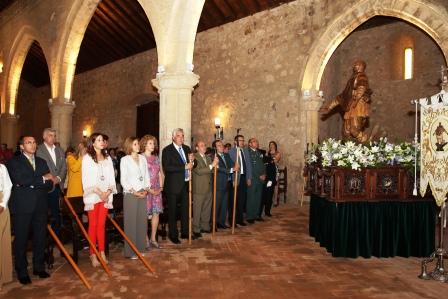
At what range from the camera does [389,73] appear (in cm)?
1234

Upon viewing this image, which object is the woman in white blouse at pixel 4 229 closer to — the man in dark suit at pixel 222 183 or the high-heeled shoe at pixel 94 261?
the high-heeled shoe at pixel 94 261

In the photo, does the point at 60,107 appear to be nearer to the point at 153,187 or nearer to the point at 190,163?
the point at 190,163

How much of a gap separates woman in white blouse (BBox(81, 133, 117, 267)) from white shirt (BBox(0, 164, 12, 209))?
0.77m

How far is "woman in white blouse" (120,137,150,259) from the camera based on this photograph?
474 cm

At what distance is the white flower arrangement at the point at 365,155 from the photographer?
16.7 feet

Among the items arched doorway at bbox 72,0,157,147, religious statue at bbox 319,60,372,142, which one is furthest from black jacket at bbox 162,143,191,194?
arched doorway at bbox 72,0,157,147


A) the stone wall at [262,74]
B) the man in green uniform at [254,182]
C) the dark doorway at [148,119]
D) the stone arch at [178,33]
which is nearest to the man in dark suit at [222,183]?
the man in green uniform at [254,182]

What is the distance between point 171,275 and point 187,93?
3.27 metres

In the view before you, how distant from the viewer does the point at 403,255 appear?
5.10 m

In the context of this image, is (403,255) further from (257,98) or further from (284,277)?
(257,98)

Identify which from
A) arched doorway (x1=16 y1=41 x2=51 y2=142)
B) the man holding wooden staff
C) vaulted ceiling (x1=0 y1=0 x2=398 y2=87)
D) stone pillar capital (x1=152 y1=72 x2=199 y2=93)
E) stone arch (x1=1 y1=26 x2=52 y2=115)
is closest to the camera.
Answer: the man holding wooden staff

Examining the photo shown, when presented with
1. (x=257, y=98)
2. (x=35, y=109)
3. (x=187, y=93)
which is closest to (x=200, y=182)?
(x=187, y=93)

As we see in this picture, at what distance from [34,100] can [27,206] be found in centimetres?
2172

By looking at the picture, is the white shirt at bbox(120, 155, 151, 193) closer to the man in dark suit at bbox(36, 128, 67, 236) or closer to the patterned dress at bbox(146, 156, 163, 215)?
the patterned dress at bbox(146, 156, 163, 215)
